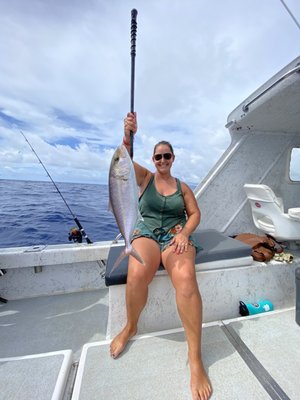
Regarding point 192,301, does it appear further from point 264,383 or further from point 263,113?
point 263,113

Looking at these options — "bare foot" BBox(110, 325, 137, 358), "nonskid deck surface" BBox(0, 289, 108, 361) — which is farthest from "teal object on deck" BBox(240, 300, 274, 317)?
"nonskid deck surface" BBox(0, 289, 108, 361)

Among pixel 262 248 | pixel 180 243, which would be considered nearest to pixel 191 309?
pixel 180 243

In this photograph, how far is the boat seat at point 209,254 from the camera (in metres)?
2.03

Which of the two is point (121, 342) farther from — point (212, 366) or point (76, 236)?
point (76, 236)

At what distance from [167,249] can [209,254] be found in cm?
51

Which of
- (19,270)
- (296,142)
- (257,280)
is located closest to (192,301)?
(257,280)

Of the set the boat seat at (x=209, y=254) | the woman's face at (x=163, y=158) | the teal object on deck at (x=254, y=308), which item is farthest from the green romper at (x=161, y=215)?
the teal object on deck at (x=254, y=308)

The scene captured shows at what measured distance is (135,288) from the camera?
1879 millimetres

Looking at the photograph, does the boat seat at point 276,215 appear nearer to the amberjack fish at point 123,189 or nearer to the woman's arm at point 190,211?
the woman's arm at point 190,211

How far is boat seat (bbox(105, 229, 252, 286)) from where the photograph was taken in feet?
6.66

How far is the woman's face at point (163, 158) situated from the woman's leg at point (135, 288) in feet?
2.81

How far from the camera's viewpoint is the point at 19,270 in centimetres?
329

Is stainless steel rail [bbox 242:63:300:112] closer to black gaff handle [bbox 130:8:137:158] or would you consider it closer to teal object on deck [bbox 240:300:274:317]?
black gaff handle [bbox 130:8:137:158]

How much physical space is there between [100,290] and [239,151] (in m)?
3.38
